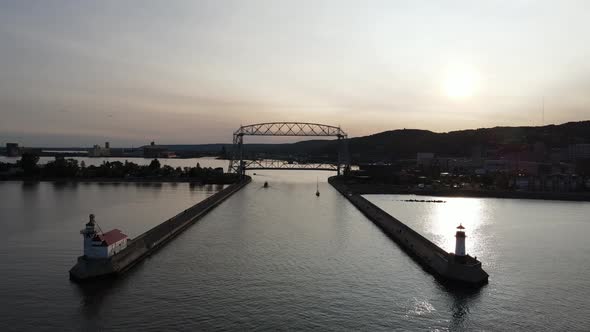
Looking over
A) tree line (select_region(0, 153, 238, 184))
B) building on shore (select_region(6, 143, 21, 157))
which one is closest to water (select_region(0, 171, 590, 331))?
tree line (select_region(0, 153, 238, 184))

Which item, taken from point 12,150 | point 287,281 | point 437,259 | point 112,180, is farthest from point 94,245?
point 12,150

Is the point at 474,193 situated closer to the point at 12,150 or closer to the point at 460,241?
the point at 460,241

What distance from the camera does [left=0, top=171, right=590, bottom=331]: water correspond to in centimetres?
1323

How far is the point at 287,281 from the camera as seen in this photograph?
16812 mm

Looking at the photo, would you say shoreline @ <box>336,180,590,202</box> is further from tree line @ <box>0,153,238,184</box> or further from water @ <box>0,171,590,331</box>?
water @ <box>0,171,590,331</box>

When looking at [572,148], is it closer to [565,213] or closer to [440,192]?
[440,192]

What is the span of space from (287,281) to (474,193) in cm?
4896

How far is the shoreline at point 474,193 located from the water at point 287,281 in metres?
26.8

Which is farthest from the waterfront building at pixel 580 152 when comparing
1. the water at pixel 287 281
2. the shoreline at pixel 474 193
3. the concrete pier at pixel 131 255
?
the concrete pier at pixel 131 255

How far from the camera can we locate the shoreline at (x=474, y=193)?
5762 cm

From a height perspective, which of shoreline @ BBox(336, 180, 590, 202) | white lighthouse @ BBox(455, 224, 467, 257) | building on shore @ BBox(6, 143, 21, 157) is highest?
building on shore @ BBox(6, 143, 21, 157)

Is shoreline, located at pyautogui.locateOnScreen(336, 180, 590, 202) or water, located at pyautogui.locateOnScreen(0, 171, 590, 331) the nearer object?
water, located at pyautogui.locateOnScreen(0, 171, 590, 331)

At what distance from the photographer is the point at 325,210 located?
4047 centimetres

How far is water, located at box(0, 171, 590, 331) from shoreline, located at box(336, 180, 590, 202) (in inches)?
1055
